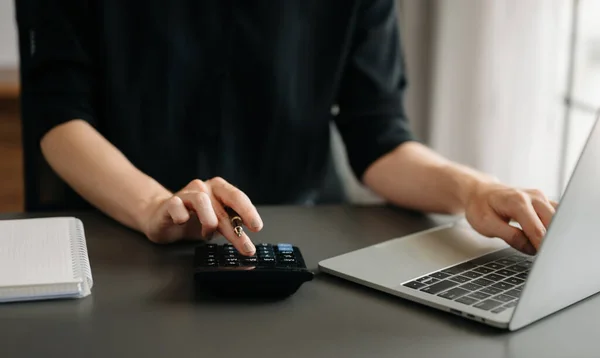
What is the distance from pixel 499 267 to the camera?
31.3 inches

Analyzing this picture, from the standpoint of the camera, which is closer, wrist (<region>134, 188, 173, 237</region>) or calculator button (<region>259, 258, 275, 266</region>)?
calculator button (<region>259, 258, 275, 266</region>)

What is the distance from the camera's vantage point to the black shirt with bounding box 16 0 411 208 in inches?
44.2

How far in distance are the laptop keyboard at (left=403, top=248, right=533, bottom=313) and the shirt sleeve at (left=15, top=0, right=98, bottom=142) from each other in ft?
1.93

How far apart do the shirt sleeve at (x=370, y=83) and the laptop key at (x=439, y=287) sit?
1.67 feet

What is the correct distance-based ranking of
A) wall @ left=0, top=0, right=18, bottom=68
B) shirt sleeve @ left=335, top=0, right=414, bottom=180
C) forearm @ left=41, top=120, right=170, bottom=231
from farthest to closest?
1. wall @ left=0, top=0, right=18, bottom=68
2. shirt sleeve @ left=335, top=0, right=414, bottom=180
3. forearm @ left=41, top=120, right=170, bottom=231

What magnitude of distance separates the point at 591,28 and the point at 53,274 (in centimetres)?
144

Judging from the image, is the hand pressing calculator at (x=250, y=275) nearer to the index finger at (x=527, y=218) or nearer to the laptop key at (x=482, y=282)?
the laptop key at (x=482, y=282)

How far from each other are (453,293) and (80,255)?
1.22ft

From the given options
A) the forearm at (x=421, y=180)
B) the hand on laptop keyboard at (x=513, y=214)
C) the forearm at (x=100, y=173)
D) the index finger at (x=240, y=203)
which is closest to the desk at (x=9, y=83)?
the forearm at (x=100, y=173)

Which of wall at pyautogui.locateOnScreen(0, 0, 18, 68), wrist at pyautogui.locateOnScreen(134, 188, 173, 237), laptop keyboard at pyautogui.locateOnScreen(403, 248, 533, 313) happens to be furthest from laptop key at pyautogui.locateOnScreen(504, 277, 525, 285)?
wall at pyautogui.locateOnScreen(0, 0, 18, 68)

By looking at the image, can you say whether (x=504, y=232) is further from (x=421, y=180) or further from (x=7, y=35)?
(x=7, y=35)

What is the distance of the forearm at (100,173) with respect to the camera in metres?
0.93

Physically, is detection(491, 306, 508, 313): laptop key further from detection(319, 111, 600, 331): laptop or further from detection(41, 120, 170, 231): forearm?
detection(41, 120, 170, 231): forearm

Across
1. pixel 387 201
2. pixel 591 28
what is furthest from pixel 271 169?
pixel 591 28
